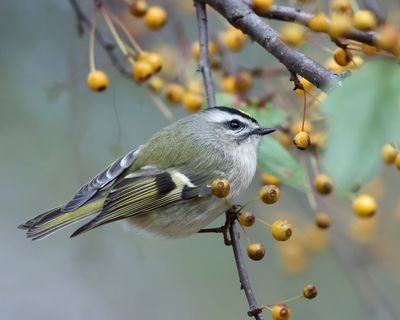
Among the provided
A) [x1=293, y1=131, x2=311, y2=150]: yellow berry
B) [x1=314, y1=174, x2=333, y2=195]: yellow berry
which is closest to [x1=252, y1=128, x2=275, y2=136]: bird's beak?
[x1=314, y1=174, x2=333, y2=195]: yellow berry

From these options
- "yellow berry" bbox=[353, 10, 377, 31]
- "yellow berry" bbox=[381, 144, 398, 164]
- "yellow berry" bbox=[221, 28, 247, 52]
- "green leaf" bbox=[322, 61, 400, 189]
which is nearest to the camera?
"green leaf" bbox=[322, 61, 400, 189]

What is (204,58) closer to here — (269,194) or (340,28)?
(269,194)

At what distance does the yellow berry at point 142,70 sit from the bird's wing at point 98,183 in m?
0.34

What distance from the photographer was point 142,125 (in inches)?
178

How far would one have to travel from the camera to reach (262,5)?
5.88 feet

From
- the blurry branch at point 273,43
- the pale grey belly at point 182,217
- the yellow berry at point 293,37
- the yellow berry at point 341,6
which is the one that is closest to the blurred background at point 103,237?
the pale grey belly at point 182,217

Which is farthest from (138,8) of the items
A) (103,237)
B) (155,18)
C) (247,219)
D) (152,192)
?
(103,237)

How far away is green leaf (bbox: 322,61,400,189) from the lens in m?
0.73

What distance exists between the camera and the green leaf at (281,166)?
6.37 ft

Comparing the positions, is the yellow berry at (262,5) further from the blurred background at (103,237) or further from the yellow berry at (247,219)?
the blurred background at (103,237)

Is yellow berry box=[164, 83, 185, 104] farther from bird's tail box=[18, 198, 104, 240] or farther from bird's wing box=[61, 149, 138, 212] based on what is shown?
bird's tail box=[18, 198, 104, 240]

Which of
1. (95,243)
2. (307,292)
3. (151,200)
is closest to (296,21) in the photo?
(307,292)

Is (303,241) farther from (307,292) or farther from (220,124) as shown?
(307,292)

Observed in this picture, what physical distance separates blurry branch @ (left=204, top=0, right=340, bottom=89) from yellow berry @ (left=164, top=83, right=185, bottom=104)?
429mm
